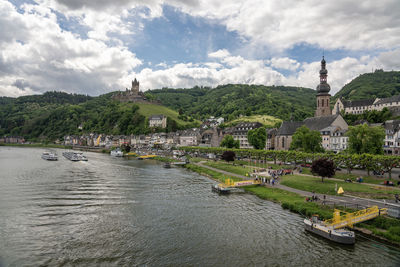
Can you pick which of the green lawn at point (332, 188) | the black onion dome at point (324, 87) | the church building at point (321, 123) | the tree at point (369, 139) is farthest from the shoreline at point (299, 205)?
the black onion dome at point (324, 87)

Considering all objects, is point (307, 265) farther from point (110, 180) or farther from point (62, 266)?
point (110, 180)

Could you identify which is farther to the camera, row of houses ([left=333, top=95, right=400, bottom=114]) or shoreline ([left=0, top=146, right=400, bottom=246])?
row of houses ([left=333, top=95, right=400, bottom=114])

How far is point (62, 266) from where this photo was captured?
1886 centimetres

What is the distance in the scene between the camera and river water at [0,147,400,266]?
65.4 ft

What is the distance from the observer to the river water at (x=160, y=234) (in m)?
19.9

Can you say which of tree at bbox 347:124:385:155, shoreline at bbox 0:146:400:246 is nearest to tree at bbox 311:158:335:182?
shoreline at bbox 0:146:400:246

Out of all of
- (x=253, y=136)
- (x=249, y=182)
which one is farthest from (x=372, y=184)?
(x=253, y=136)

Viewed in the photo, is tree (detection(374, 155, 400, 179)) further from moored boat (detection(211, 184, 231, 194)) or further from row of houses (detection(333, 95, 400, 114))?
row of houses (detection(333, 95, 400, 114))

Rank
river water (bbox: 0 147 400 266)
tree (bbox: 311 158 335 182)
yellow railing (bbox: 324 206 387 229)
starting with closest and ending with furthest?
river water (bbox: 0 147 400 266) < yellow railing (bbox: 324 206 387 229) < tree (bbox: 311 158 335 182)

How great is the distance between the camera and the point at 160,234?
24.8 metres

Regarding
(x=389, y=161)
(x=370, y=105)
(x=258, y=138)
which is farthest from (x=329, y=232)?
(x=370, y=105)

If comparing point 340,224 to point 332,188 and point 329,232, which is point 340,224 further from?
point 332,188

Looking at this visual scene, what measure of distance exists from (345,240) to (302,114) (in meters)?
173

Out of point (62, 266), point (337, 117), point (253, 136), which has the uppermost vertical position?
point (337, 117)
